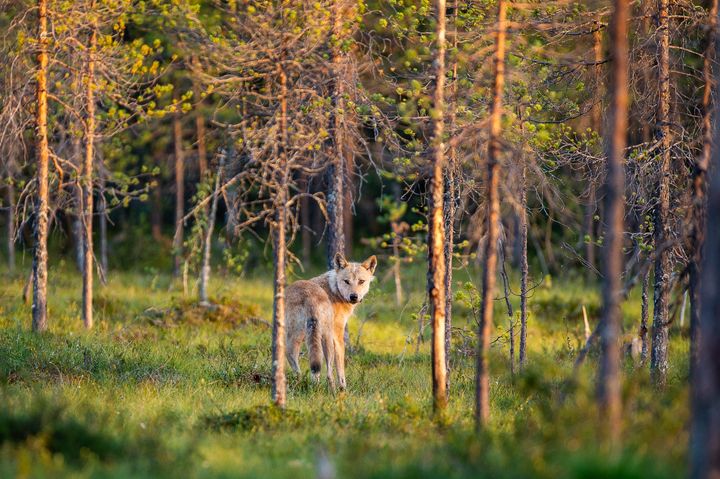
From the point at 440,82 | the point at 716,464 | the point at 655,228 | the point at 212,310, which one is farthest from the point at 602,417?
the point at 212,310

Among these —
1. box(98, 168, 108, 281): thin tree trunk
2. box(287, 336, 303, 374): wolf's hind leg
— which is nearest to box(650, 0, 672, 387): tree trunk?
box(287, 336, 303, 374): wolf's hind leg

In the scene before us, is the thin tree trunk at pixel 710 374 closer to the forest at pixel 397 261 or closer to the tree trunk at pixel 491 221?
the forest at pixel 397 261

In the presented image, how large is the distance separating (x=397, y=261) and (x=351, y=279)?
0.98m

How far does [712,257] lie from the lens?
5.46m

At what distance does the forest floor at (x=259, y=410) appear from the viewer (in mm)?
6484

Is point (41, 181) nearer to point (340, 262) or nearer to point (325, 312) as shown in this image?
point (340, 262)

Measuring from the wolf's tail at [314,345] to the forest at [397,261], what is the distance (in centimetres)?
4

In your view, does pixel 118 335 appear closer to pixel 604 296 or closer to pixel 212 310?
pixel 212 310

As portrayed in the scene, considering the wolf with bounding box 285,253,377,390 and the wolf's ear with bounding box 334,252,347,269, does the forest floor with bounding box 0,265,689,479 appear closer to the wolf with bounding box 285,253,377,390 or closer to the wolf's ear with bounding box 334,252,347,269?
the wolf with bounding box 285,253,377,390

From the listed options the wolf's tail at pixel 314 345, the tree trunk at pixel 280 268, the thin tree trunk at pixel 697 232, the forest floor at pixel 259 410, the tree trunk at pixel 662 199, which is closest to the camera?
the forest floor at pixel 259 410

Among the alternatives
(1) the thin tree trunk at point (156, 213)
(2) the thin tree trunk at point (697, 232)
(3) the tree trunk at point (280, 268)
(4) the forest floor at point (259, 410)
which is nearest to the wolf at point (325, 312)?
(4) the forest floor at point (259, 410)

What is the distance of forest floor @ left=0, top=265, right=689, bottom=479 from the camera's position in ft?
21.3

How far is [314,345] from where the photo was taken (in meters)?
11.1

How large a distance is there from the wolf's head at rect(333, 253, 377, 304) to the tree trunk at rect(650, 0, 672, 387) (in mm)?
4505
